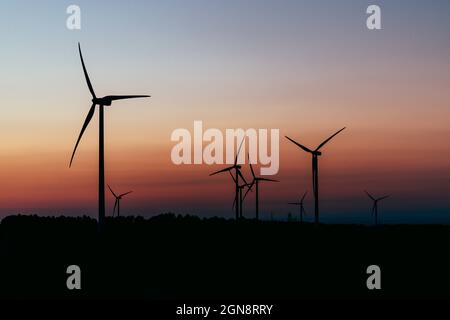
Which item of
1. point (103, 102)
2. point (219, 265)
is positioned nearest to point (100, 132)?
point (103, 102)

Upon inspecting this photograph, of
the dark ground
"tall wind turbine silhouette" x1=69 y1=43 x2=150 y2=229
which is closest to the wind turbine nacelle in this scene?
"tall wind turbine silhouette" x1=69 y1=43 x2=150 y2=229

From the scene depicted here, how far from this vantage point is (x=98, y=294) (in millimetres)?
69062

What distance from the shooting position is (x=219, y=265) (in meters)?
81.1

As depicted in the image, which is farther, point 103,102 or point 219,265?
point 219,265

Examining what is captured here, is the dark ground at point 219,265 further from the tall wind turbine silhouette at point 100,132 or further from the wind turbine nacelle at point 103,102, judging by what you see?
the wind turbine nacelle at point 103,102

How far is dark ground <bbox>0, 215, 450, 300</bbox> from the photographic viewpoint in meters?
71.0

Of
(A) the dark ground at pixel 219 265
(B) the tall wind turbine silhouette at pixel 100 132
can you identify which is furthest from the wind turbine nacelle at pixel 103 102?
(A) the dark ground at pixel 219 265

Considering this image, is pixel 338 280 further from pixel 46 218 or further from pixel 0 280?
pixel 46 218

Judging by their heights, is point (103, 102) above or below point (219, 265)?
above

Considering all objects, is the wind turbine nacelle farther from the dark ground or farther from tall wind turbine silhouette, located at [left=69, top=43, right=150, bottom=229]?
the dark ground

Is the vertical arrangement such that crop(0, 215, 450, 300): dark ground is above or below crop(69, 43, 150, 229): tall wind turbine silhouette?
below

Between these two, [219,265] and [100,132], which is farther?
[219,265]

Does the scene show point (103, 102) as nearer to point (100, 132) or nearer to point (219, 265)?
point (100, 132)
